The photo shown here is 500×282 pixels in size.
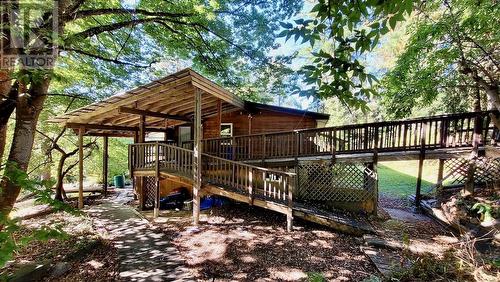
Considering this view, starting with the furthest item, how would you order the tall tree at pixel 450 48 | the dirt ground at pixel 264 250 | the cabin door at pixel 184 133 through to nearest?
the cabin door at pixel 184 133, the tall tree at pixel 450 48, the dirt ground at pixel 264 250

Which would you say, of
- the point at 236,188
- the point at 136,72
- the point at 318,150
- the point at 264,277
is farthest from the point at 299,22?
the point at 136,72

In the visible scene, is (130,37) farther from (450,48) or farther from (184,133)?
(450,48)

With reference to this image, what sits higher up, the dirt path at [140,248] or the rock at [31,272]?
the rock at [31,272]

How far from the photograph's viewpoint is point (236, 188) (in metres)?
8.17

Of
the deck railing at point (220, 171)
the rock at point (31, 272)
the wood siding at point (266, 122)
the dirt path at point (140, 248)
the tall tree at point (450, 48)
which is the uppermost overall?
the tall tree at point (450, 48)

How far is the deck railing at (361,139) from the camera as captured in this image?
8.30 meters

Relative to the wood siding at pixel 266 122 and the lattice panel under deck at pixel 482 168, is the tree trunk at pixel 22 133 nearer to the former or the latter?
the wood siding at pixel 266 122

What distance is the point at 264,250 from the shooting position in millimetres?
5949

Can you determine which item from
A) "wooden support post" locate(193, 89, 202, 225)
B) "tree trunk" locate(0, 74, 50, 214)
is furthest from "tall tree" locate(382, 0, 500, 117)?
"tree trunk" locate(0, 74, 50, 214)

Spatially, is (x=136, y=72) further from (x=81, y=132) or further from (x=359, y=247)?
(x=359, y=247)

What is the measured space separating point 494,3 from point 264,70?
7.45 metres

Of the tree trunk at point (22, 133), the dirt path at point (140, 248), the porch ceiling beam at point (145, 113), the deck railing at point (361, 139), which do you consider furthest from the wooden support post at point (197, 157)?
the tree trunk at point (22, 133)

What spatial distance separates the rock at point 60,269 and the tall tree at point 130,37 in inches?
81.1

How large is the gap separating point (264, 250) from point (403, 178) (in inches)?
693
